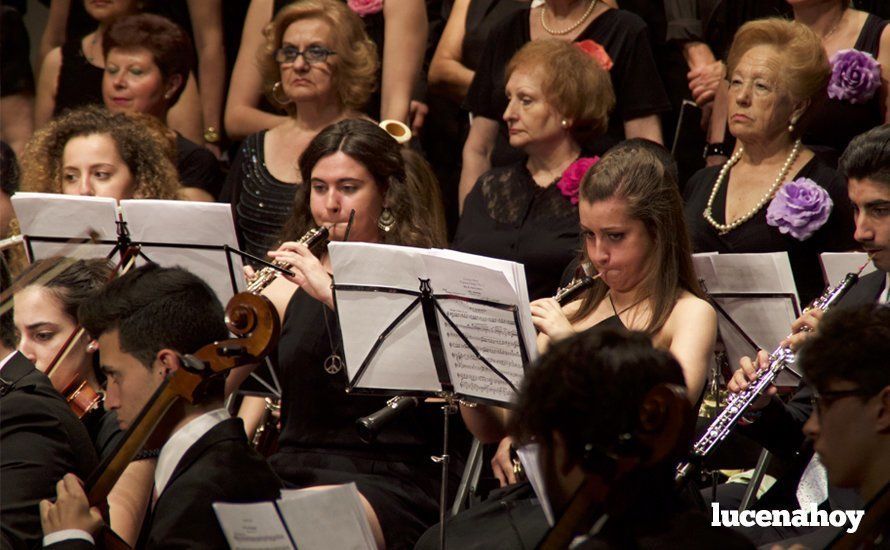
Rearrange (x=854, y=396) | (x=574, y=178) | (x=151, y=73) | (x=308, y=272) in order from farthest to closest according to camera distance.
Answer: (x=151, y=73) → (x=574, y=178) → (x=308, y=272) → (x=854, y=396)

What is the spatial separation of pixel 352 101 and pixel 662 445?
277cm

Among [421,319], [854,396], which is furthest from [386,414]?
[854,396]

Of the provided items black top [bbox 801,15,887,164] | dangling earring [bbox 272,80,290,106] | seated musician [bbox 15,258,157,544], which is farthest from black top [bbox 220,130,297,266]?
black top [bbox 801,15,887,164]

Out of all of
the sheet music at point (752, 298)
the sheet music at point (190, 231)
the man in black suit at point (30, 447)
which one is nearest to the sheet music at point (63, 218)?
the sheet music at point (190, 231)

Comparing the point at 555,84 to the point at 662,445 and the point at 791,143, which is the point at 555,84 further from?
the point at 662,445

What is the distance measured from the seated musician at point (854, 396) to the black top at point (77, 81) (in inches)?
136

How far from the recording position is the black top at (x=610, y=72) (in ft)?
13.3

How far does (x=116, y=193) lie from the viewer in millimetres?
3951

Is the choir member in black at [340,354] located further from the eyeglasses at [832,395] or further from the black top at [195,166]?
the eyeglasses at [832,395]

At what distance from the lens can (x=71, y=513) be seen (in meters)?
2.13

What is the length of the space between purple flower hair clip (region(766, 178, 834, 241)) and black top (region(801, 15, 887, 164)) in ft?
0.78

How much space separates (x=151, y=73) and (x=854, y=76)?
8.12 ft

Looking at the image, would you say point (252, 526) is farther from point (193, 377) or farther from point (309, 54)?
point (309, 54)

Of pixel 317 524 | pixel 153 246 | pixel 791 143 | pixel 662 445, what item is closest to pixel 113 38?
pixel 153 246
